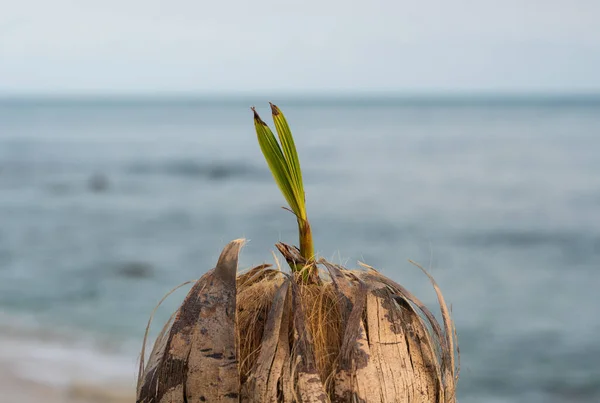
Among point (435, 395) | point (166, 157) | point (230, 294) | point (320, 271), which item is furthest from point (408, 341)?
point (166, 157)

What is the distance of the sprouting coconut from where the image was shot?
4.46ft

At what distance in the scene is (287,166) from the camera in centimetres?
149

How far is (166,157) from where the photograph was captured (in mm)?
27391

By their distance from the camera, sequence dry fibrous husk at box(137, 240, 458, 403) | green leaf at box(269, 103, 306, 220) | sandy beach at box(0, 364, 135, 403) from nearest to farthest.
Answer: dry fibrous husk at box(137, 240, 458, 403) → green leaf at box(269, 103, 306, 220) → sandy beach at box(0, 364, 135, 403)

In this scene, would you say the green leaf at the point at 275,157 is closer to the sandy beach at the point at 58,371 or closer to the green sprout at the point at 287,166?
the green sprout at the point at 287,166

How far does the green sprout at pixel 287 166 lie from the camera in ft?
4.83

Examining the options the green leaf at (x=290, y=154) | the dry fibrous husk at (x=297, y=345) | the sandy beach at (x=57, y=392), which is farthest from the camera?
the sandy beach at (x=57, y=392)

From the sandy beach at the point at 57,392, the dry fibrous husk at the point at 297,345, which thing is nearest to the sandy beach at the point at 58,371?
the sandy beach at the point at 57,392

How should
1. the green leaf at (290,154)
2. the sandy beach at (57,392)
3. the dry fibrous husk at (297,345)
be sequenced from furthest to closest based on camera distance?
the sandy beach at (57,392)
the green leaf at (290,154)
the dry fibrous husk at (297,345)

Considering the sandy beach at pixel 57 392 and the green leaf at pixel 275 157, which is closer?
the green leaf at pixel 275 157

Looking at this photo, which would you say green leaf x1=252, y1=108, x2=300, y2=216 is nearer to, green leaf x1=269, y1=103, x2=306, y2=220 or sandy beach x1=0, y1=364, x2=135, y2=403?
green leaf x1=269, y1=103, x2=306, y2=220

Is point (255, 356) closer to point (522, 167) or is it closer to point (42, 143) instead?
point (522, 167)

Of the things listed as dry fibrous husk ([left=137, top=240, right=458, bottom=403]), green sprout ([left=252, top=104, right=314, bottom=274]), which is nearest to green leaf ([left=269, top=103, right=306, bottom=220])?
green sprout ([left=252, top=104, right=314, bottom=274])

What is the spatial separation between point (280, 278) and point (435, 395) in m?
0.40
